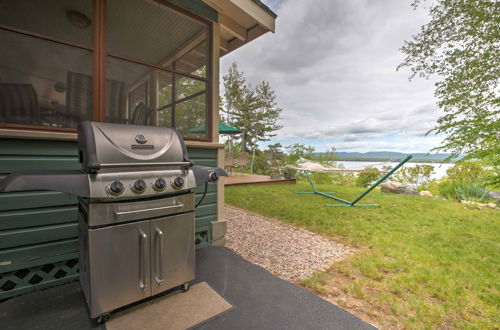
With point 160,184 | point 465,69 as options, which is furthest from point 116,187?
point 465,69

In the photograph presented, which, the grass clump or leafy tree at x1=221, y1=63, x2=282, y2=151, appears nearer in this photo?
the grass clump

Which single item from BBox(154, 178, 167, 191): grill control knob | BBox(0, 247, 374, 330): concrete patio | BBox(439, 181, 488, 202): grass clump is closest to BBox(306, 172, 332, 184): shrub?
BBox(439, 181, 488, 202): grass clump

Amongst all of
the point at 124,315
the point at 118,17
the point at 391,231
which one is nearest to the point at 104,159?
the point at 124,315

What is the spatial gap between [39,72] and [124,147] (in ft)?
4.37

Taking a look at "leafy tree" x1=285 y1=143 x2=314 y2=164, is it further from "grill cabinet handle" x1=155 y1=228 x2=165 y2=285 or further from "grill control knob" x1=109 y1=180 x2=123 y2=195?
"grill control knob" x1=109 y1=180 x2=123 y2=195

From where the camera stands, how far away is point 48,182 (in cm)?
109

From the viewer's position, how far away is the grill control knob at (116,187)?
1238 millimetres

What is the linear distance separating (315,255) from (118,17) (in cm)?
358

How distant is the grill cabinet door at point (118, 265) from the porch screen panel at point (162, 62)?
1.38 m

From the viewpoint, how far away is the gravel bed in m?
2.18

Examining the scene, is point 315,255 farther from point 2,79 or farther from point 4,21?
point 4,21

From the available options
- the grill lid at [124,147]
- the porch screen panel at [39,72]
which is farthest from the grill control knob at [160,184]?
the porch screen panel at [39,72]

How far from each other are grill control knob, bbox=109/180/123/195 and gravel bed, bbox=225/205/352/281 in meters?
1.61

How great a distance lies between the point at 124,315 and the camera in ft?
4.61
